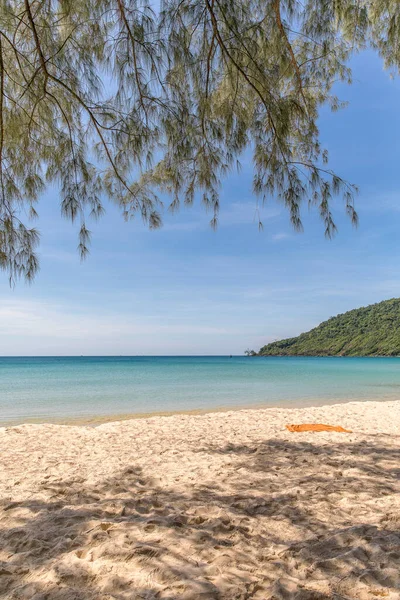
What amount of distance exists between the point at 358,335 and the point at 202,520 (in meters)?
53.7

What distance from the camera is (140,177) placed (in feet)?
12.6

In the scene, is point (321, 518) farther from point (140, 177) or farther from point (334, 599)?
point (140, 177)

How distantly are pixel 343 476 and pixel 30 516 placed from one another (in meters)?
2.41

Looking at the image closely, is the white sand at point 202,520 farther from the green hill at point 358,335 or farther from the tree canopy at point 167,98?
the green hill at point 358,335

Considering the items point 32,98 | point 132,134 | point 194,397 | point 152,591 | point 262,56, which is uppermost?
point 262,56

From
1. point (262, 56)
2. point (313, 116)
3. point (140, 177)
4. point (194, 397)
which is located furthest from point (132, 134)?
point (194, 397)

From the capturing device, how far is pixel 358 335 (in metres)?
51.5

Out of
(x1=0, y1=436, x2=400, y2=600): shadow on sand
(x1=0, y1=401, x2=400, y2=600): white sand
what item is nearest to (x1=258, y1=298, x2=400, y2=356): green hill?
(x1=0, y1=401, x2=400, y2=600): white sand

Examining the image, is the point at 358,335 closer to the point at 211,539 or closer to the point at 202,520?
the point at 202,520

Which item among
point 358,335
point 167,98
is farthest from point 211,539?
point 358,335

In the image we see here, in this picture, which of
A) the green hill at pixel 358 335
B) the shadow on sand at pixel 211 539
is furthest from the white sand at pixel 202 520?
the green hill at pixel 358 335

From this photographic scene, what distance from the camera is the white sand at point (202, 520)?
1.64 m

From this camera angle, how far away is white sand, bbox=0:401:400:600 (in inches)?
64.7

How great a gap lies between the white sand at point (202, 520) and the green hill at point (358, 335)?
46850 millimetres
